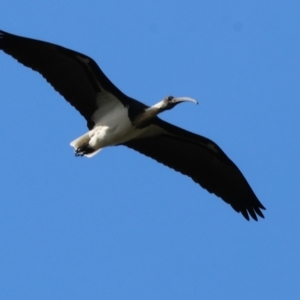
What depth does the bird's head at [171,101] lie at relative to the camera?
20062 mm

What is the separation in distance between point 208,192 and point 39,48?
4.97m

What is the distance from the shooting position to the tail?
66.1 ft

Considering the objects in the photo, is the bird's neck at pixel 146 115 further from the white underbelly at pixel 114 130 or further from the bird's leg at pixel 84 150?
the bird's leg at pixel 84 150

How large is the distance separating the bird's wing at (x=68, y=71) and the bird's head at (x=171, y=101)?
0.77m

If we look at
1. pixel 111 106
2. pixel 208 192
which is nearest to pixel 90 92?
pixel 111 106

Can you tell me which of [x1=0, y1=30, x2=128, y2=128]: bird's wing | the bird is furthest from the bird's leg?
[x1=0, y1=30, x2=128, y2=128]: bird's wing

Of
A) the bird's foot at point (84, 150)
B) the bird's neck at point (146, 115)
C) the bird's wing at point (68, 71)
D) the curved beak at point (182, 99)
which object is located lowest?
the bird's foot at point (84, 150)

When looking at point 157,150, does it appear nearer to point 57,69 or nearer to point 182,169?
point 182,169

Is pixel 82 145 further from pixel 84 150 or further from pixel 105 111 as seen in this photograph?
pixel 105 111

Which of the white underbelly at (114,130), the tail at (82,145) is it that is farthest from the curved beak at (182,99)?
the tail at (82,145)

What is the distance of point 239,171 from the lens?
21.8 m

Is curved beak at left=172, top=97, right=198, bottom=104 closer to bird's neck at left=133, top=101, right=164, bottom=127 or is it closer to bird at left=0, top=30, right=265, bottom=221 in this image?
bird at left=0, top=30, right=265, bottom=221

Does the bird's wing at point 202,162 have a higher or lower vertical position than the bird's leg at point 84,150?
higher

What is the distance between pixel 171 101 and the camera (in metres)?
20.2
